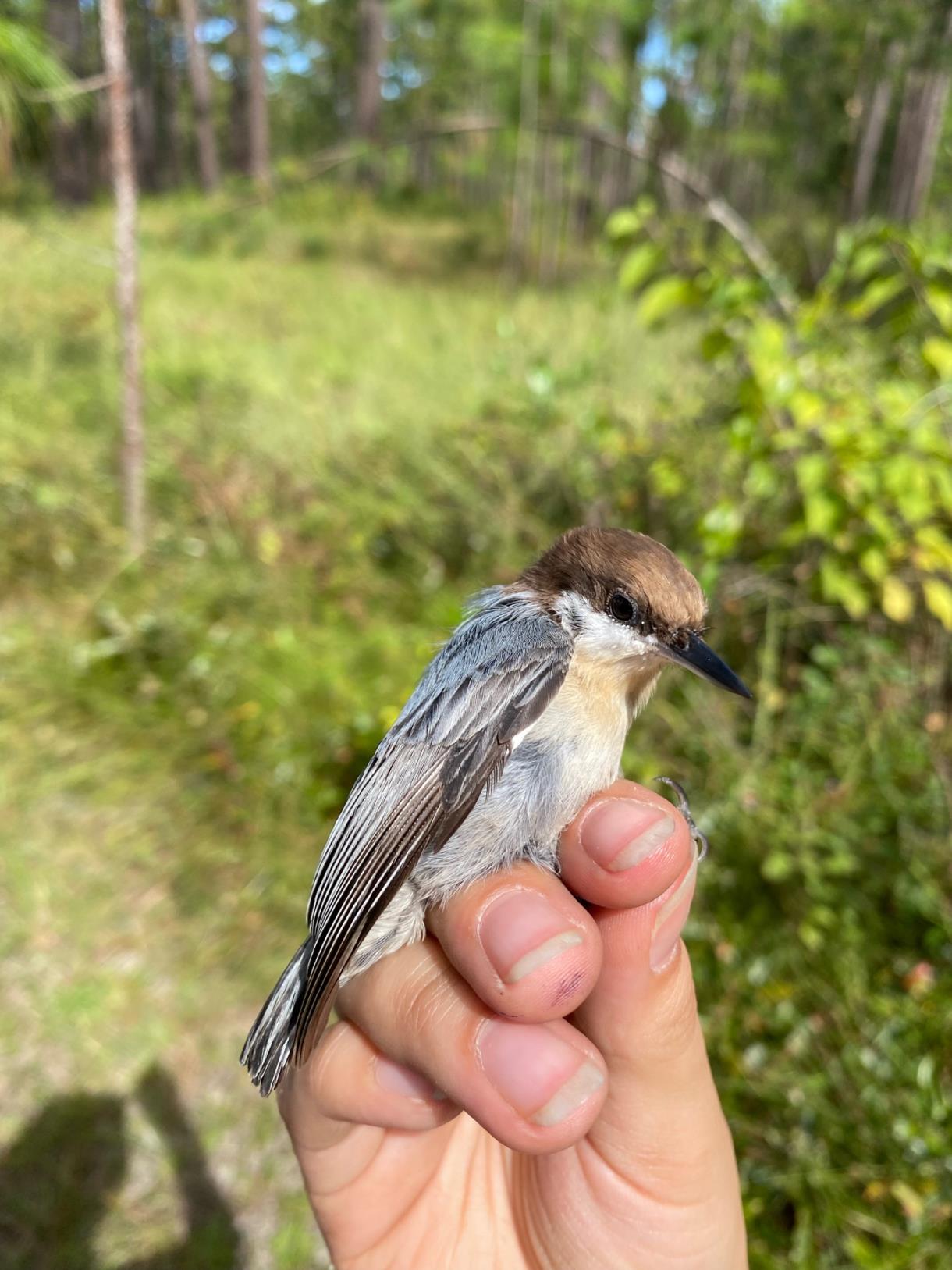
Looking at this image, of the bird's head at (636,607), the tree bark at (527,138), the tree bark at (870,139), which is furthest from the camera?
the tree bark at (870,139)

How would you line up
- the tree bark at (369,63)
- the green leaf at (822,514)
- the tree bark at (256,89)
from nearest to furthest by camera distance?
1. the green leaf at (822,514)
2. the tree bark at (256,89)
3. the tree bark at (369,63)

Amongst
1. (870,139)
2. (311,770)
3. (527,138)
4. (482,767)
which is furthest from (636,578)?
(870,139)

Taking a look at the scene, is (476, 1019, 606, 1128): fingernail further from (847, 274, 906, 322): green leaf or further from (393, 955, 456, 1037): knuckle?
(847, 274, 906, 322): green leaf

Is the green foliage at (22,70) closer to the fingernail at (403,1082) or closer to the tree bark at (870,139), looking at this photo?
the fingernail at (403,1082)

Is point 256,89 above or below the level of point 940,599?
above

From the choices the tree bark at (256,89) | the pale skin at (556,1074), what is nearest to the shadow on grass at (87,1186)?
the pale skin at (556,1074)

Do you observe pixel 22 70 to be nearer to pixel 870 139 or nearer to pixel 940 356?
pixel 940 356

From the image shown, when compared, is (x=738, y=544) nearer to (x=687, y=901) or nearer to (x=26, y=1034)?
(x=687, y=901)
